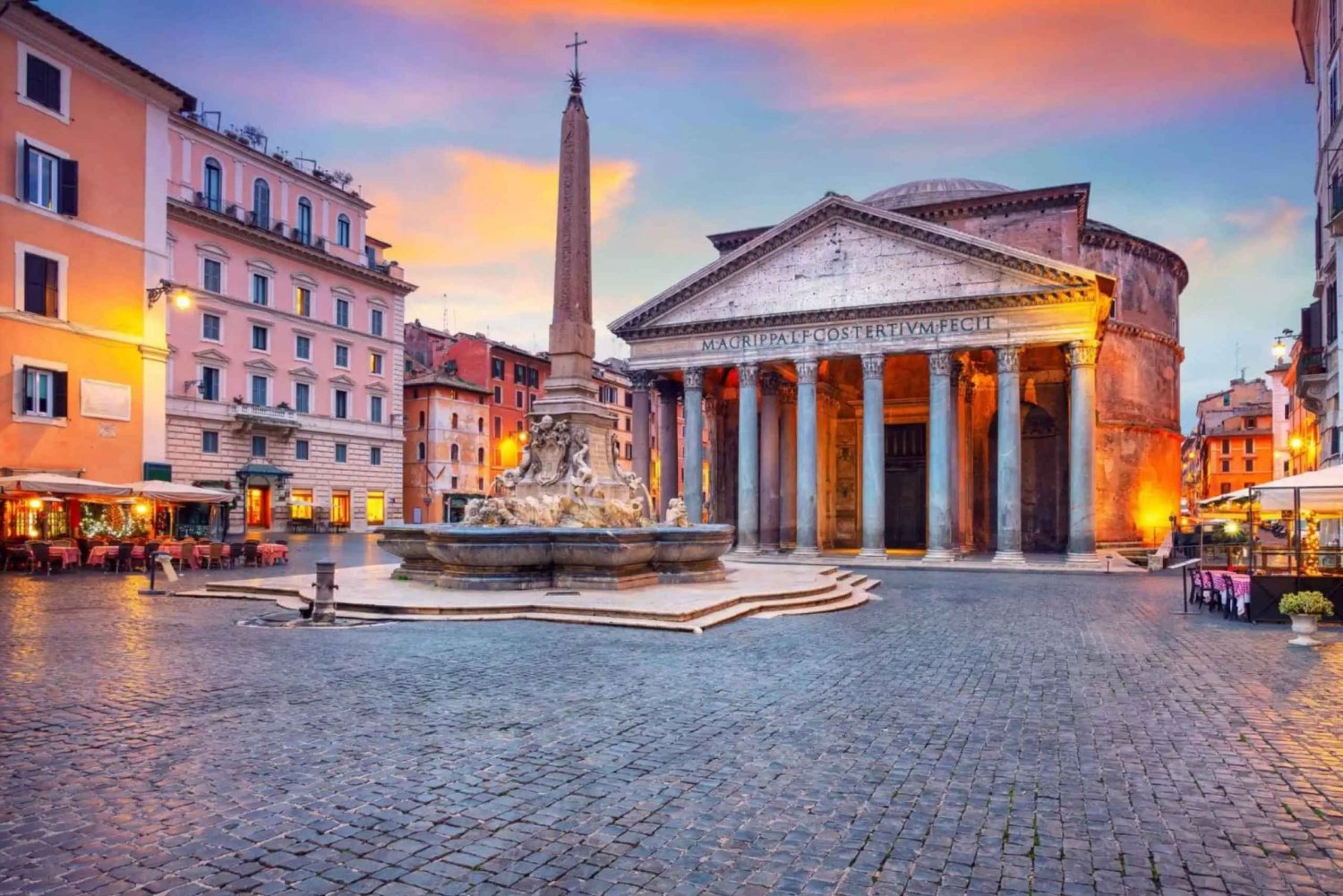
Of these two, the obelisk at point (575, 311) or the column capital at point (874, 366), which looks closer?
the obelisk at point (575, 311)

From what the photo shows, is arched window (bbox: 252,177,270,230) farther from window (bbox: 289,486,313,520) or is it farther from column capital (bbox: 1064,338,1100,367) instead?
column capital (bbox: 1064,338,1100,367)

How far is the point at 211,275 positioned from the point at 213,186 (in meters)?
3.78

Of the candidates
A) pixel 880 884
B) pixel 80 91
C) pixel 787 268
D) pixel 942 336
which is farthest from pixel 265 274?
pixel 880 884

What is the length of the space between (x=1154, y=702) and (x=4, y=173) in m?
25.7

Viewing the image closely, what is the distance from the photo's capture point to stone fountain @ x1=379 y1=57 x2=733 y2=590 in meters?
13.9

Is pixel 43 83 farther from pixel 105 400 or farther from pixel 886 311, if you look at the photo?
pixel 886 311

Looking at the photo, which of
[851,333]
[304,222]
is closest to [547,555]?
[851,333]

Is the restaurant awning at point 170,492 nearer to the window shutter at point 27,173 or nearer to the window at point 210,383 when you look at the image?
the window shutter at point 27,173

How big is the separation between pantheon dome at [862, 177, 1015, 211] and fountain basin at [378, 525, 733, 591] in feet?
90.5

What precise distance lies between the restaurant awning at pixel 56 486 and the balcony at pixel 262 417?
51.6 feet

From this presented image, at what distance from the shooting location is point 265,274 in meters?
37.6

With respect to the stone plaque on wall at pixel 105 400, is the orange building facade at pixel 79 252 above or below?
above

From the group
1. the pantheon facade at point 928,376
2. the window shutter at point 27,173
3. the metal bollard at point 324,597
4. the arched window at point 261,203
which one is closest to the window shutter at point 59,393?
the window shutter at point 27,173

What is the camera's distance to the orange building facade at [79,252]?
20922mm
